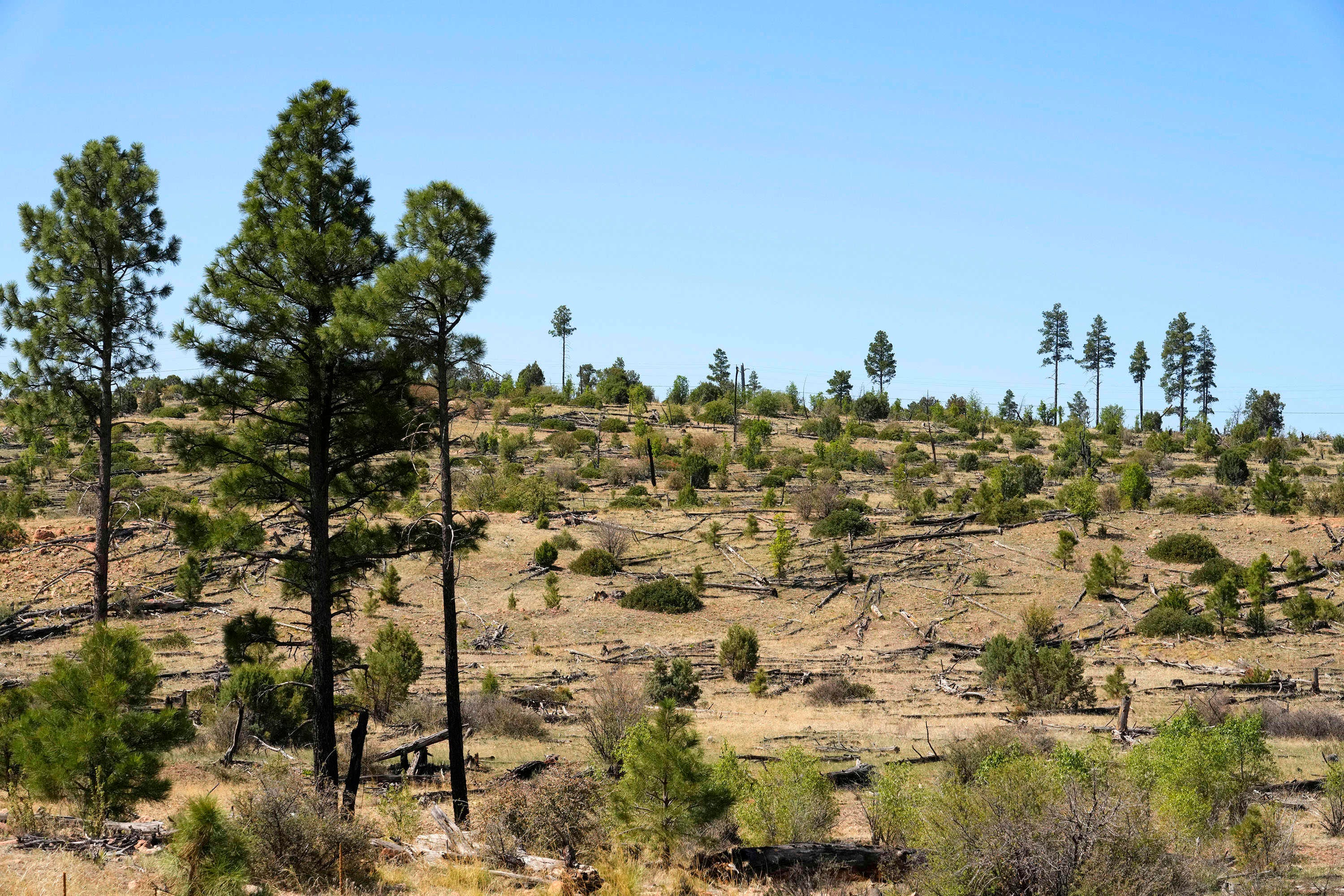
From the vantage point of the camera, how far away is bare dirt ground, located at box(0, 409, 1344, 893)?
70.8 feet

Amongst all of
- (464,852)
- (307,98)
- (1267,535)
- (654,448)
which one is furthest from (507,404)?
(464,852)

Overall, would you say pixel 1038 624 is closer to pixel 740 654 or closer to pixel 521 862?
pixel 740 654

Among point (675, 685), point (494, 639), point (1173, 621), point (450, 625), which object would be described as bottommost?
point (494, 639)

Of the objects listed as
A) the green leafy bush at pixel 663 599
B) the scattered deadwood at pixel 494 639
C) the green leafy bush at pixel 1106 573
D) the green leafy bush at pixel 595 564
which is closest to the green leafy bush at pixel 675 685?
the scattered deadwood at pixel 494 639

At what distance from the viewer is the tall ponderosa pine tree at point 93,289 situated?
19.3m

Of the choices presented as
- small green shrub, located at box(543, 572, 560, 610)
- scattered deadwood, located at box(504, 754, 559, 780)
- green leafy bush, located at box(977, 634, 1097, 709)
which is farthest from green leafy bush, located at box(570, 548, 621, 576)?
scattered deadwood, located at box(504, 754, 559, 780)

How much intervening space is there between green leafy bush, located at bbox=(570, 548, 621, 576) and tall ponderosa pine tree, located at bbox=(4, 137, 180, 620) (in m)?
21.8

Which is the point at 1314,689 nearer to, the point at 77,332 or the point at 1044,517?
the point at 1044,517

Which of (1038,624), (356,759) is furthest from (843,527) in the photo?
(356,759)

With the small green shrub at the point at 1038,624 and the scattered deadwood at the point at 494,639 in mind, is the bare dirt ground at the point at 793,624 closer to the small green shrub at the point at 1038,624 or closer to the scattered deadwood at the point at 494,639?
the scattered deadwood at the point at 494,639

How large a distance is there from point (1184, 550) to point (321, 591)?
3263cm

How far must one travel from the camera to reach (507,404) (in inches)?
3007

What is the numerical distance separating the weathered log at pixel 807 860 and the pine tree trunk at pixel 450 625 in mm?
4340

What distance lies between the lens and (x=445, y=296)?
16.1 metres
